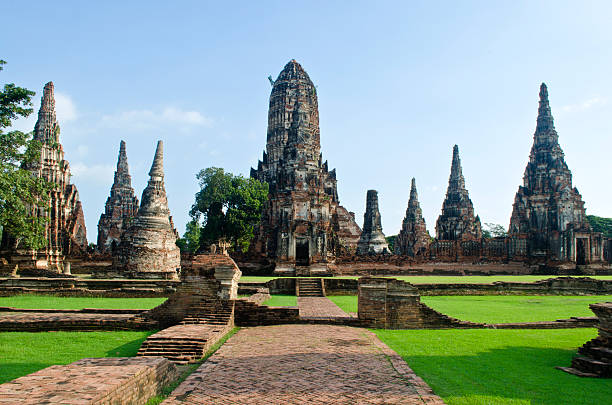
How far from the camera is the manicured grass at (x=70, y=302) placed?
45.0ft

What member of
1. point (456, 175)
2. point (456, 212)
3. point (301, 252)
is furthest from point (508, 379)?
point (456, 175)

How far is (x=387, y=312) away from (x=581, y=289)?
48.4 feet

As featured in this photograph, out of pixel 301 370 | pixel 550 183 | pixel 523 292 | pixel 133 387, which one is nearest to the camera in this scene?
pixel 133 387

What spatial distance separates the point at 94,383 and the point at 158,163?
2205 centimetres

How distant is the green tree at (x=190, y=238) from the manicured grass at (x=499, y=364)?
149 feet

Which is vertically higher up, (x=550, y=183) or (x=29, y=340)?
(x=550, y=183)

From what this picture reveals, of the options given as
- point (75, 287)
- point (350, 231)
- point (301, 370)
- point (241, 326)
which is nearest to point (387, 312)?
point (241, 326)

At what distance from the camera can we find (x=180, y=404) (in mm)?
5168

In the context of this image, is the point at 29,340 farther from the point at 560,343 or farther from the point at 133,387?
the point at 560,343

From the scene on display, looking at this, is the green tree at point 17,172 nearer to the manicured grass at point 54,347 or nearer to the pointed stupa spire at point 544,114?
the manicured grass at point 54,347

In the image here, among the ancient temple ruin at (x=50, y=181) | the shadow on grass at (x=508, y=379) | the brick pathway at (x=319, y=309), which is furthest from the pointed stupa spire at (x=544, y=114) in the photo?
the shadow on grass at (x=508, y=379)

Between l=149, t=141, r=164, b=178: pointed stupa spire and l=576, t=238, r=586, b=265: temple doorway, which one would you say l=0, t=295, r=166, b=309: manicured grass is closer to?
l=149, t=141, r=164, b=178: pointed stupa spire

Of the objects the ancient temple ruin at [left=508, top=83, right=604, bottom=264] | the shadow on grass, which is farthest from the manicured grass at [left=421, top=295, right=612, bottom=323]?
the ancient temple ruin at [left=508, top=83, right=604, bottom=264]

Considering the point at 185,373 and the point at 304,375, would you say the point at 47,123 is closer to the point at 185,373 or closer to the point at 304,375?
the point at 185,373
